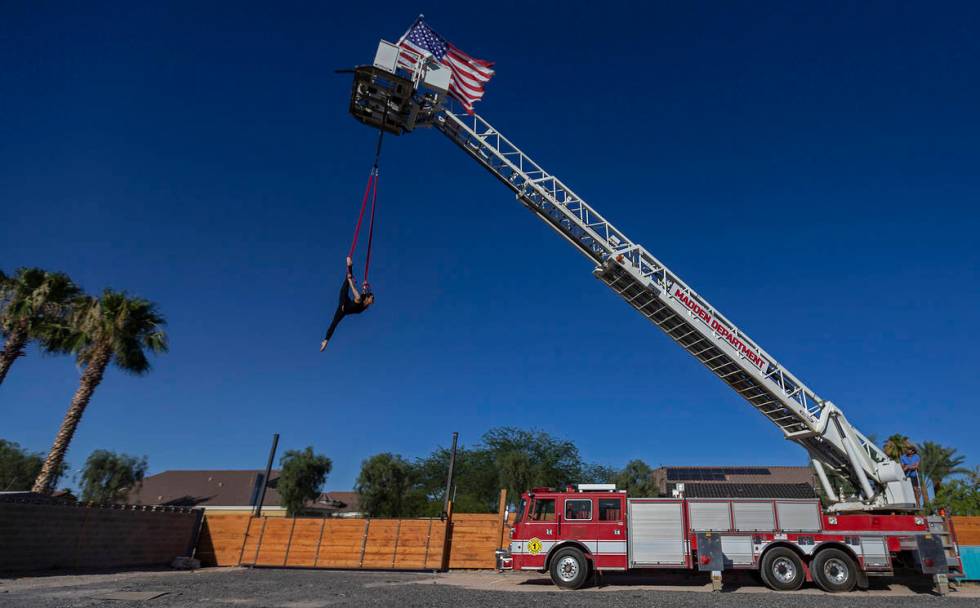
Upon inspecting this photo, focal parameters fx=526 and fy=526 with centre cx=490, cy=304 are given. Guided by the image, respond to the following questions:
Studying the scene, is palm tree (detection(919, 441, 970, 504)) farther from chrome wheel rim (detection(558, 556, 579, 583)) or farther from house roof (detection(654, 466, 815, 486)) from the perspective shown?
chrome wheel rim (detection(558, 556, 579, 583))

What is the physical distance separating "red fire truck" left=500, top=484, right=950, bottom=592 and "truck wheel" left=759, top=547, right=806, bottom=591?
0.08 feet

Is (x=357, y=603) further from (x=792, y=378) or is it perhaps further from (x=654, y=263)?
(x=792, y=378)

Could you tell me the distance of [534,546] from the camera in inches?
576

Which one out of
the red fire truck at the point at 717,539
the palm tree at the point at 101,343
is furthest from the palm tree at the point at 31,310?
the red fire truck at the point at 717,539

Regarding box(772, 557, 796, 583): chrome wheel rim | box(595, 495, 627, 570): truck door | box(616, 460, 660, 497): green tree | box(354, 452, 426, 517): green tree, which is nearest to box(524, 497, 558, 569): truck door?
box(595, 495, 627, 570): truck door

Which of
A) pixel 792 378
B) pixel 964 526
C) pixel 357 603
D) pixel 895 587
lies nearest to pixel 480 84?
pixel 792 378

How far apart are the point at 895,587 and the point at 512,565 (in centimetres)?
1003

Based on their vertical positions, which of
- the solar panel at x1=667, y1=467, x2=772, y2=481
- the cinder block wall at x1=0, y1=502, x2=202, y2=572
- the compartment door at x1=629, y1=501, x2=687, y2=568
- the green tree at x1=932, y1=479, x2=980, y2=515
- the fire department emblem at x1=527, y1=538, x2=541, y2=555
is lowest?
the cinder block wall at x1=0, y1=502, x2=202, y2=572

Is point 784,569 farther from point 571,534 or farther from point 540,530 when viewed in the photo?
point 540,530

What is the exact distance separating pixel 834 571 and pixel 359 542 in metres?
15.4

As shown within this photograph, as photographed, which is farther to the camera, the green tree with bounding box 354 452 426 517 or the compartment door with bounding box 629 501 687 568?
the green tree with bounding box 354 452 426 517

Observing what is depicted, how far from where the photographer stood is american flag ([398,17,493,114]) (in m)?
14.9

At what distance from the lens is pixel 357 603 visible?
Result: 10.4m

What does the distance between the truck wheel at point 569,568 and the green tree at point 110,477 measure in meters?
52.1
